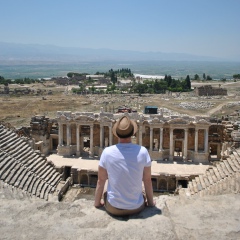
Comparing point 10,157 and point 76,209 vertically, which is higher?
point 76,209

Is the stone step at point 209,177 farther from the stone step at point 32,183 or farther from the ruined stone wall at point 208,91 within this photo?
the ruined stone wall at point 208,91

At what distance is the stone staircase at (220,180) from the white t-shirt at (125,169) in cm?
1034

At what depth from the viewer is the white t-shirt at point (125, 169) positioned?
6.14 m

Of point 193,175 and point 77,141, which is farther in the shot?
point 77,141

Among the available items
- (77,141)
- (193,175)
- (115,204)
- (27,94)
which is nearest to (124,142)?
(115,204)

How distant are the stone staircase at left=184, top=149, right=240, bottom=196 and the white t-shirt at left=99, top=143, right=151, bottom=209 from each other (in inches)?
407

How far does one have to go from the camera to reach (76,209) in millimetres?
6062

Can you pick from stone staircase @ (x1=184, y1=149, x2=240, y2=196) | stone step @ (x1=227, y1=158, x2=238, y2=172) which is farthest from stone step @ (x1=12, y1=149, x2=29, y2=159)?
stone step @ (x1=227, y1=158, x2=238, y2=172)

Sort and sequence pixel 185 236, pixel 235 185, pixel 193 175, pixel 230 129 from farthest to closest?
pixel 230 129 < pixel 193 175 < pixel 235 185 < pixel 185 236

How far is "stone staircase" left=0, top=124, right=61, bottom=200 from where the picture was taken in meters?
17.0

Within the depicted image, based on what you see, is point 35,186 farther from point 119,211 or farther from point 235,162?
point 119,211

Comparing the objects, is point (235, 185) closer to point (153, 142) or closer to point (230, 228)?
point (230, 228)

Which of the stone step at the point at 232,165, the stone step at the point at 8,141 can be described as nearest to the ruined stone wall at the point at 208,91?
the stone step at the point at 232,165

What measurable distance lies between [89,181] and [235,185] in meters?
12.6
